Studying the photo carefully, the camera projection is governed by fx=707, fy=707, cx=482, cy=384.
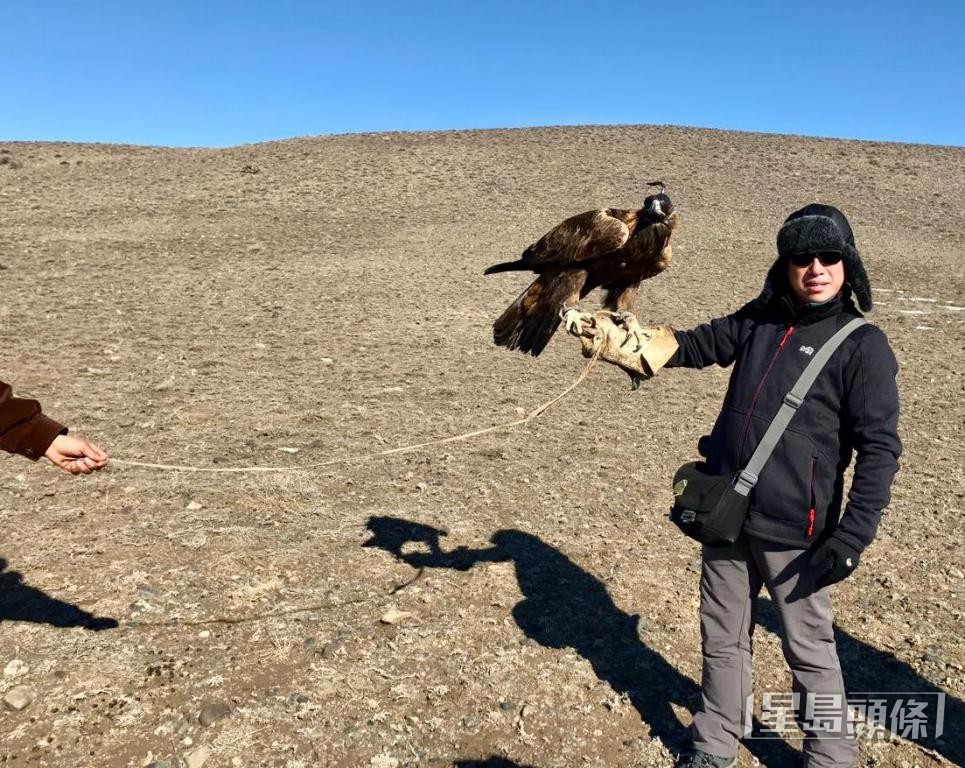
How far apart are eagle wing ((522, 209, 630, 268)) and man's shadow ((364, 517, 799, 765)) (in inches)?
76.7

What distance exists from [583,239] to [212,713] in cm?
315

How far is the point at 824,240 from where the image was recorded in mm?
2451

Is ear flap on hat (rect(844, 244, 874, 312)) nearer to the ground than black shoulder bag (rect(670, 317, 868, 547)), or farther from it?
farther from it

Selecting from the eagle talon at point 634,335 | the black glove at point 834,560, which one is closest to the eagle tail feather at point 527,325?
the eagle talon at point 634,335

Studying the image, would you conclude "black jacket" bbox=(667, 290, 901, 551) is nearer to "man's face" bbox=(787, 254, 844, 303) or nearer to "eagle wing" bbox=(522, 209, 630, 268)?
"man's face" bbox=(787, 254, 844, 303)

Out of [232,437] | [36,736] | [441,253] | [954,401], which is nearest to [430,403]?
[232,437]

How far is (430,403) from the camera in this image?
25.1 feet

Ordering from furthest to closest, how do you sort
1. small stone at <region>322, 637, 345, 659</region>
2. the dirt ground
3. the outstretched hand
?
1. small stone at <region>322, 637, 345, 659</region>
2. the dirt ground
3. the outstretched hand

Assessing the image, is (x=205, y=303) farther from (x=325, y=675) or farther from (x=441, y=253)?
(x=325, y=675)

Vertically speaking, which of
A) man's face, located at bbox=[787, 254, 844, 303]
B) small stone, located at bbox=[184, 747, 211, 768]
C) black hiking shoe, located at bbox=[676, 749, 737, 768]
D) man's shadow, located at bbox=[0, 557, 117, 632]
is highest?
man's face, located at bbox=[787, 254, 844, 303]

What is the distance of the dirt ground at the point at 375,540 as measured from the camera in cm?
323

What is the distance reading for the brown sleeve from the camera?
2650 millimetres

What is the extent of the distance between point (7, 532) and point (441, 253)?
1290 cm

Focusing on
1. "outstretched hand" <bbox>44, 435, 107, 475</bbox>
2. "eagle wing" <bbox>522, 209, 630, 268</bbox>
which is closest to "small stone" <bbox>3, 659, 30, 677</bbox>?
"outstretched hand" <bbox>44, 435, 107, 475</bbox>
